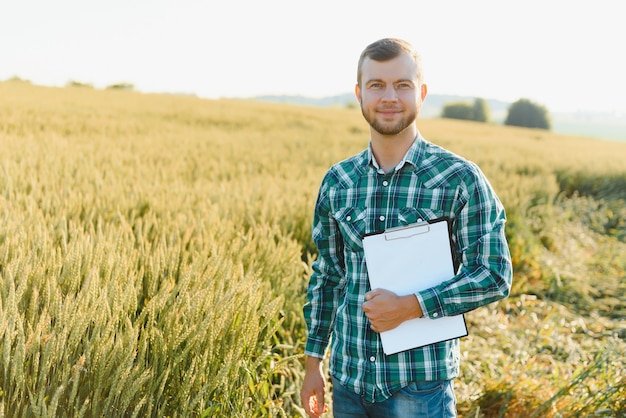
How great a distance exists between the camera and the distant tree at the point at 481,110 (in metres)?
79.3

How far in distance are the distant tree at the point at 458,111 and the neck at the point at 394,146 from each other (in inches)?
3160

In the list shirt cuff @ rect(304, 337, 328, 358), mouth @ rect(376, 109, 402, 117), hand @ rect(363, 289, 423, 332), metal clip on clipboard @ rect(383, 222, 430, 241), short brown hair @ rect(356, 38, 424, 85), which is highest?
short brown hair @ rect(356, 38, 424, 85)

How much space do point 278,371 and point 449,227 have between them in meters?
1.10

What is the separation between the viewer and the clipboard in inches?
57.9

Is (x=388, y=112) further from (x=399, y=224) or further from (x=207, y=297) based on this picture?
(x=207, y=297)

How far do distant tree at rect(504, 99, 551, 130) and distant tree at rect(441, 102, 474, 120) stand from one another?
19.8 feet

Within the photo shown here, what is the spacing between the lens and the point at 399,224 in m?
1.54

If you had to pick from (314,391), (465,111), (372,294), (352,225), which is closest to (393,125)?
(352,225)

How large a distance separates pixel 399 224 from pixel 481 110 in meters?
82.9

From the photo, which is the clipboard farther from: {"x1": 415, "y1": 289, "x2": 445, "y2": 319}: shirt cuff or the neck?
the neck

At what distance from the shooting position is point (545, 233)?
648 cm

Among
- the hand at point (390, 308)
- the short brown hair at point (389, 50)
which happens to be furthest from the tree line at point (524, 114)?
the hand at point (390, 308)

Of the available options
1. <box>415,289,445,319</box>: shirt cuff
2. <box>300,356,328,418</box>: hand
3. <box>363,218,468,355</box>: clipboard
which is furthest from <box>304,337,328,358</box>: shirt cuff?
<box>415,289,445,319</box>: shirt cuff

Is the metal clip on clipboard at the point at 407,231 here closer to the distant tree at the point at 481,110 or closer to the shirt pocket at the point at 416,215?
the shirt pocket at the point at 416,215
